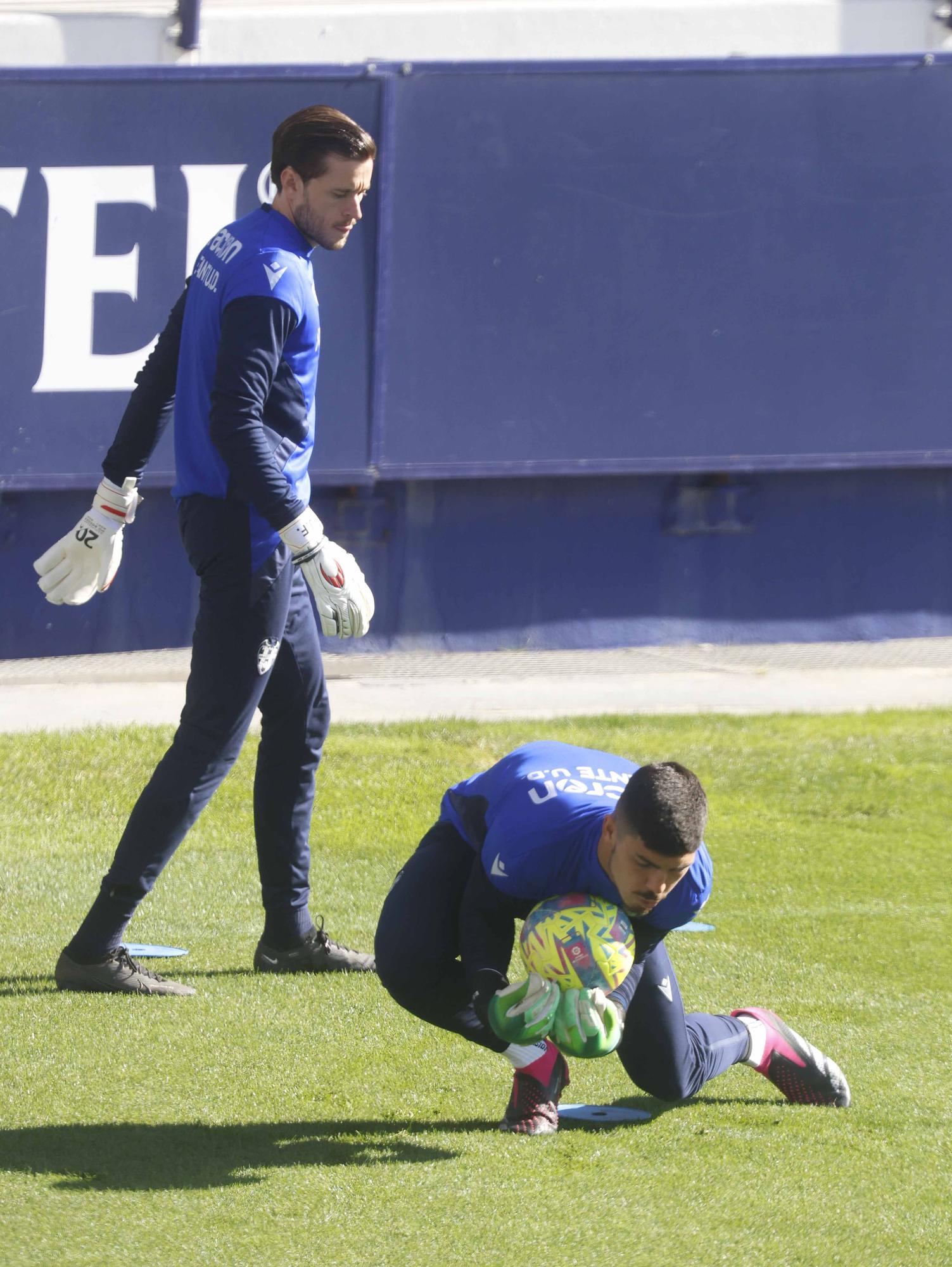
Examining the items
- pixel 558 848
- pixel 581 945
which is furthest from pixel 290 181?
pixel 581 945

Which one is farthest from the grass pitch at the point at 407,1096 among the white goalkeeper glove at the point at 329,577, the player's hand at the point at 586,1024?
the white goalkeeper glove at the point at 329,577

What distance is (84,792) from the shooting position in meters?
7.09

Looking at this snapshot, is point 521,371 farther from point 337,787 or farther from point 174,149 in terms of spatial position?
point 337,787

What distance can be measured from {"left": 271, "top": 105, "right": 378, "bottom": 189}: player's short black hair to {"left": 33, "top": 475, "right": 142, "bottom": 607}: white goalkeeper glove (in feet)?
3.49

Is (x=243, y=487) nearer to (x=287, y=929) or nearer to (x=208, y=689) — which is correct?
(x=208, y=689)

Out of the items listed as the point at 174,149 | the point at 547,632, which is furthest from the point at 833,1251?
the point at 174,149

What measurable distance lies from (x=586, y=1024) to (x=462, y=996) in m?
0.54

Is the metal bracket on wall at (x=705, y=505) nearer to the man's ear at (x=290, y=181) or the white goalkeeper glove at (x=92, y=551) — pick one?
the white goalkeeper glove at (x=92, y=551)

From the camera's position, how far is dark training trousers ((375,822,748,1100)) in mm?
3896

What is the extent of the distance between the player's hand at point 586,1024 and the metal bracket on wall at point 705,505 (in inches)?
286

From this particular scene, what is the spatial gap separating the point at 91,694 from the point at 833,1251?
641 cm

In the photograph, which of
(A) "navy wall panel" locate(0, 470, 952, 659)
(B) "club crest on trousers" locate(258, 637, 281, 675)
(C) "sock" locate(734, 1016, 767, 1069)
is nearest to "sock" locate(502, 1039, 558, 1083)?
(C) "sock" locate(734, 1016, 767, 1069)

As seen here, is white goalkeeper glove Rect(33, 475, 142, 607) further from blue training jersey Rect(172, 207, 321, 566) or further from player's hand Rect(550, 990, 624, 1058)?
player's hand Rect(550, 990, 624, 1058)

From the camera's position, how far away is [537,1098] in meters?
3.80
